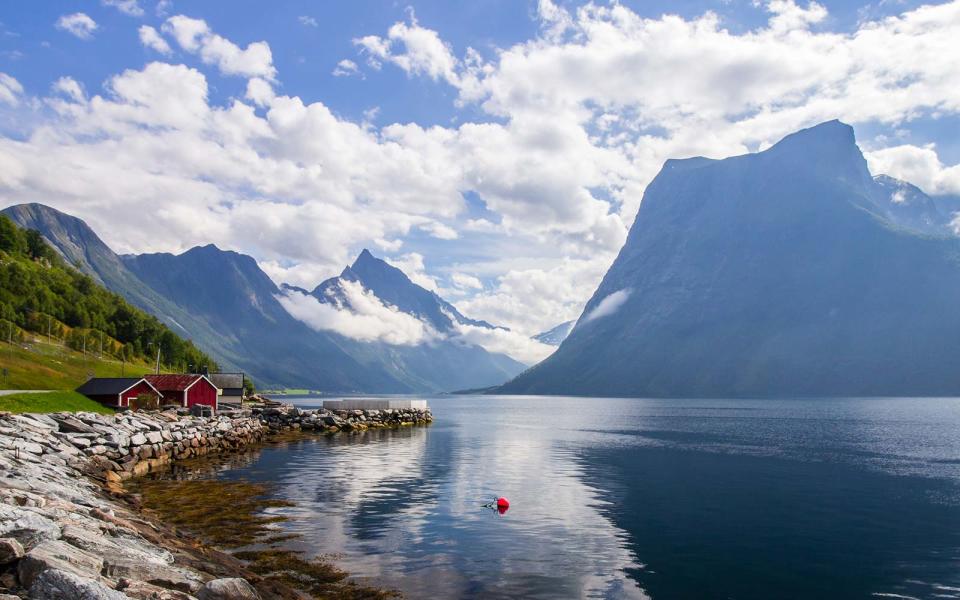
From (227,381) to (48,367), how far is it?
37128mm

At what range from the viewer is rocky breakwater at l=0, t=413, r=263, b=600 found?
15453mm

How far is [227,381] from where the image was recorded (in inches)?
6029

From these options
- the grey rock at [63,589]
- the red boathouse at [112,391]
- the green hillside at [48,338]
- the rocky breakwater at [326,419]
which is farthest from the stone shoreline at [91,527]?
the green hillside at [48,338]

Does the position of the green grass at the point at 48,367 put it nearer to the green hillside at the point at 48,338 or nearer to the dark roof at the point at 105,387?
the green hillside at the point at 48,338

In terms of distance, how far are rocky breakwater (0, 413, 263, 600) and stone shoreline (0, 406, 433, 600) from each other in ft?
0.11

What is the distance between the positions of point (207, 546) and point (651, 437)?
93.2 m

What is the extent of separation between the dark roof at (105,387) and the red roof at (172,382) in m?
17.5

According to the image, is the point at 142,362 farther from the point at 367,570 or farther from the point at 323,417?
the point at 367,570

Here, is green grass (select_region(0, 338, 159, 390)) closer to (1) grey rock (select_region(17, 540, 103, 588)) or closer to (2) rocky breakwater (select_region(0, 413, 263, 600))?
(2) rocky breakwater (select_region(0, 413, 263, 600))

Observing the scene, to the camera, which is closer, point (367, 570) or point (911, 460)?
point (367, 570)

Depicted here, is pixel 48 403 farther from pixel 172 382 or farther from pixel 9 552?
pixel 9 552

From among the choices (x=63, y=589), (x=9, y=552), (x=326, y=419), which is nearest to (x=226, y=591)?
(x=63, y=589)

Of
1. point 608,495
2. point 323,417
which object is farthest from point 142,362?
point 608,495

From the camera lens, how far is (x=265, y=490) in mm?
48281
